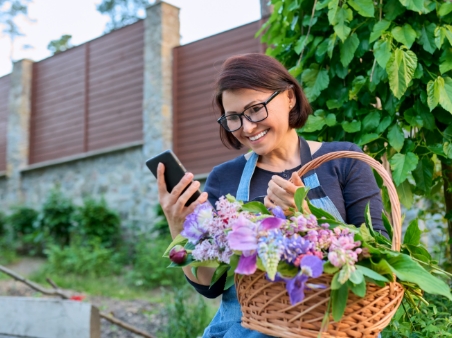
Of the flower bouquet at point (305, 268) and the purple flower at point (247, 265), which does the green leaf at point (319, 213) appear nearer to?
the flower bouquet at point (305, 268)

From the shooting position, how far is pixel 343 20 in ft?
7.24

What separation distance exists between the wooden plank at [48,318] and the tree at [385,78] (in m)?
1.98

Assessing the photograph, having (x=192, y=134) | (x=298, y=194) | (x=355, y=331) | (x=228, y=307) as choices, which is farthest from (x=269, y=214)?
(x=192, y=134)

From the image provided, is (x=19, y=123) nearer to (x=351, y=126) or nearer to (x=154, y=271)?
(x=154, y=271)

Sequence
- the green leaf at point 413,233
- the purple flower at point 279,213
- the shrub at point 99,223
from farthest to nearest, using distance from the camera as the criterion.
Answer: the shrub at point 99,223, the green leaf at point 413,233, the purple flower at point 279,213

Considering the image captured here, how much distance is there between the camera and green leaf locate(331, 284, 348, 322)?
1110 mm

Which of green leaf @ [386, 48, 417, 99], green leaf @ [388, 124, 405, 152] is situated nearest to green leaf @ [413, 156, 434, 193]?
green leaf @ [388, 124, 405, 152]

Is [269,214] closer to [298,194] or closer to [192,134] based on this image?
[298,194]

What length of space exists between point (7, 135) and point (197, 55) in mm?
4892

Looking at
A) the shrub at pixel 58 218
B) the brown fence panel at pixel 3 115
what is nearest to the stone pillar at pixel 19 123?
the brown fence panel at pixel 3 115

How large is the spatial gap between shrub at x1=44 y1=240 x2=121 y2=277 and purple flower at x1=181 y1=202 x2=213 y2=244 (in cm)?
645

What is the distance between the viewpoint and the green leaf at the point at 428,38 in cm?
214

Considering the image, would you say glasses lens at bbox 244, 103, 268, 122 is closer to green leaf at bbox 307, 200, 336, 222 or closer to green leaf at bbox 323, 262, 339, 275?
green leaf at bbox 307, 200, 336, 222

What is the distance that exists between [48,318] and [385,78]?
2.72 meters
